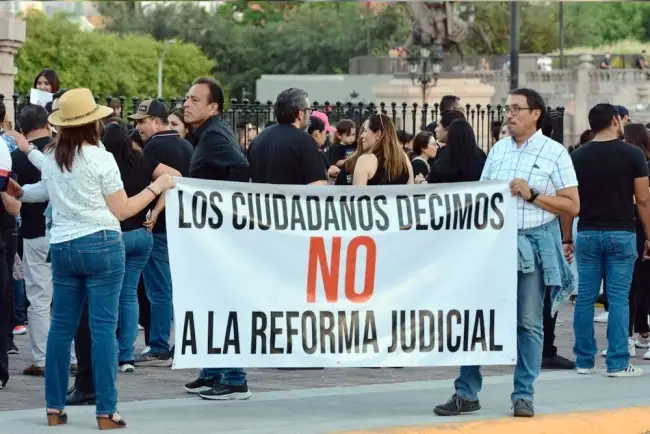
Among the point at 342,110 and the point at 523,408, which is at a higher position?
the point at 342,110

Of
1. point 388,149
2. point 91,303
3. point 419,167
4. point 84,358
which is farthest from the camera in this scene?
point 419,167

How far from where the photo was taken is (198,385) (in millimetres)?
9414

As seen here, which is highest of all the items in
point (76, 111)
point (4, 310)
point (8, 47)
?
point (8, 47)

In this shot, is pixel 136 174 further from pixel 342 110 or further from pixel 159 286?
pixel 342 110

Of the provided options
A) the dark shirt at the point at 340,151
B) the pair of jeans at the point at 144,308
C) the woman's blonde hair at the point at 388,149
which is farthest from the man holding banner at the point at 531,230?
the dark shirt at the point at 340,151

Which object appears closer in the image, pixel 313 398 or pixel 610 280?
pixel 313 398

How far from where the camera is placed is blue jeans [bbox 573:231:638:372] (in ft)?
33.3

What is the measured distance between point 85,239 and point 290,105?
2608 mm

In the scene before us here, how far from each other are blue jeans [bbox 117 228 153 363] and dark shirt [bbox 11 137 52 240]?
667 millimetres

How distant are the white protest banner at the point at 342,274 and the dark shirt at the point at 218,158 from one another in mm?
734

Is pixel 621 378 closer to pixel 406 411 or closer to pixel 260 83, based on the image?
pixel 406 411

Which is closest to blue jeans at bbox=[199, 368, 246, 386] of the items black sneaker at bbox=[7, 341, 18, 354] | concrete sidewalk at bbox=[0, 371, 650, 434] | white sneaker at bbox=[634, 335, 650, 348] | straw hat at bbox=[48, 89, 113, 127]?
concrete sidewalk at bbox=[0, 371, 650, 434]

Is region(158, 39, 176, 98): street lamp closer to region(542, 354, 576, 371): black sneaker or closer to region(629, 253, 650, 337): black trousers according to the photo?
region(629, 253, 650, 337): black trousers

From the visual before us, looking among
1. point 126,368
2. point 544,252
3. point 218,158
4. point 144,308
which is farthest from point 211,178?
point 144,308
